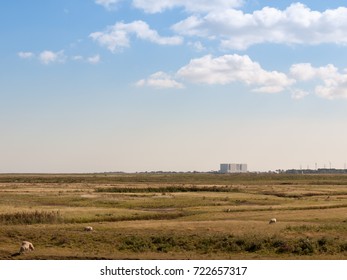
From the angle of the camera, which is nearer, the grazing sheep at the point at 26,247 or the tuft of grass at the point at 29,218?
the grazing sheep at the point at 26,247

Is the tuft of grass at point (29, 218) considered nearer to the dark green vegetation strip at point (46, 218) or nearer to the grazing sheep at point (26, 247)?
the dark green vegetation strip at point (46, 218)

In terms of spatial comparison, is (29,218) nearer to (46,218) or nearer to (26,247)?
(46,218)

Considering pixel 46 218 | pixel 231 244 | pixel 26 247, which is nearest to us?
pixel 26 247

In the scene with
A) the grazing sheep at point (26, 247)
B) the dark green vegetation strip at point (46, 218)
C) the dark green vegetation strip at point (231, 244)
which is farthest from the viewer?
the dark green vegetation strip at point (46, 218)

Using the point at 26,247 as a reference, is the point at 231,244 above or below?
above

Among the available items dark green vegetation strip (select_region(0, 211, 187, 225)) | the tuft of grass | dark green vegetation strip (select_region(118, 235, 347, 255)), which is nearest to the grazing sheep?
dark green vegetation strip (select_region(118, 235, 347, 255))

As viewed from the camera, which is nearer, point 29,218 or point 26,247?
point 26,247

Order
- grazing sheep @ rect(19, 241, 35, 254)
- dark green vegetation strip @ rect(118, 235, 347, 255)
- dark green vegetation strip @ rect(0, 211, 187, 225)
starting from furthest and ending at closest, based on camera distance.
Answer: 1. dark green vegetation strip @ rect(0, 211, 187, 225)
2. dark green vegetation strip @ rect(118, 235, 347, 255)
3. grazing sheep @ rect(19, 241, 35, 254)

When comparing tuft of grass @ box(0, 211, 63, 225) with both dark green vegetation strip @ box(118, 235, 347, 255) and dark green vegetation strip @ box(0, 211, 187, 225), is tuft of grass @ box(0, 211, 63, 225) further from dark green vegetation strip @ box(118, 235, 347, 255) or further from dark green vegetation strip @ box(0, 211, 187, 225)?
dark green vegetation strip @ box(118, 235, 347, 255)

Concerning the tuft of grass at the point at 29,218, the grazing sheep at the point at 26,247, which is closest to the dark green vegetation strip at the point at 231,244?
the grazing sheep at the point at 26,247

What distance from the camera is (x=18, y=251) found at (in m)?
32.2

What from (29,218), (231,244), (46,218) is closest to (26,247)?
(231,244)
